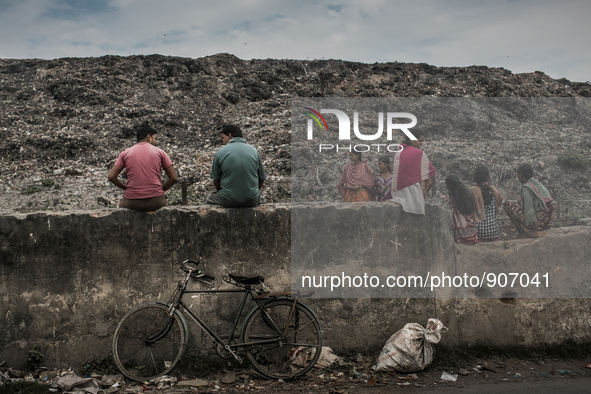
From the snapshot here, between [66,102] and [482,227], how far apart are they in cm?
1185

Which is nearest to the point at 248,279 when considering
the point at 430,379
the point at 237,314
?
the point at 237,314

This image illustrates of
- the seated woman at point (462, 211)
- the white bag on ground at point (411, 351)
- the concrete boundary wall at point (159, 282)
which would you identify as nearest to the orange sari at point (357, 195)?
the seated woman at point (462, 211)

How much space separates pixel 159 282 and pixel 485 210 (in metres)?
3.50

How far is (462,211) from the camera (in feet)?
15.5

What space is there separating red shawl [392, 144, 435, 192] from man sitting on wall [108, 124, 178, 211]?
2395 millimetres

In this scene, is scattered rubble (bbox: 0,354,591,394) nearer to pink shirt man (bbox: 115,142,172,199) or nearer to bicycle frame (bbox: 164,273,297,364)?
bicycle frame (bbox: 164,273,297,364)

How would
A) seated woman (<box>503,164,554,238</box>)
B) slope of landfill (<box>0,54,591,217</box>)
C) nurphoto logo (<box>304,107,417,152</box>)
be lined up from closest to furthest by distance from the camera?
1. seated woman (<box>503,164,554,238</box>)
2. slope of landfill (<box>0,54,591,217</box>)
3. nurphoto logo (<box>304,107,417,152</box>)

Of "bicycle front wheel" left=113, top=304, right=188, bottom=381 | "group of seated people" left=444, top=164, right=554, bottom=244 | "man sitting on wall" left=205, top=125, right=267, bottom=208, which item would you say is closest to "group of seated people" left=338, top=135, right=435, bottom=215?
"group of seated people" left=444, top=164, right=554, bottom=244

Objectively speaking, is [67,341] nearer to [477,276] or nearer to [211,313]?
[211,313]

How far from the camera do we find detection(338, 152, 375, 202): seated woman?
6.58m

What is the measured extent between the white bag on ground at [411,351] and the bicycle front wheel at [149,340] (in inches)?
68.6

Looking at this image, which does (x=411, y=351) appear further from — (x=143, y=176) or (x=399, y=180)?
(x=143, y=176)

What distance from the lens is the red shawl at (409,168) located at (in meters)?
4.78

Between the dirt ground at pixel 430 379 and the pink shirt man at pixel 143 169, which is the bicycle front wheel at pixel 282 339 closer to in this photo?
the dirt ground at pixel 430 379
